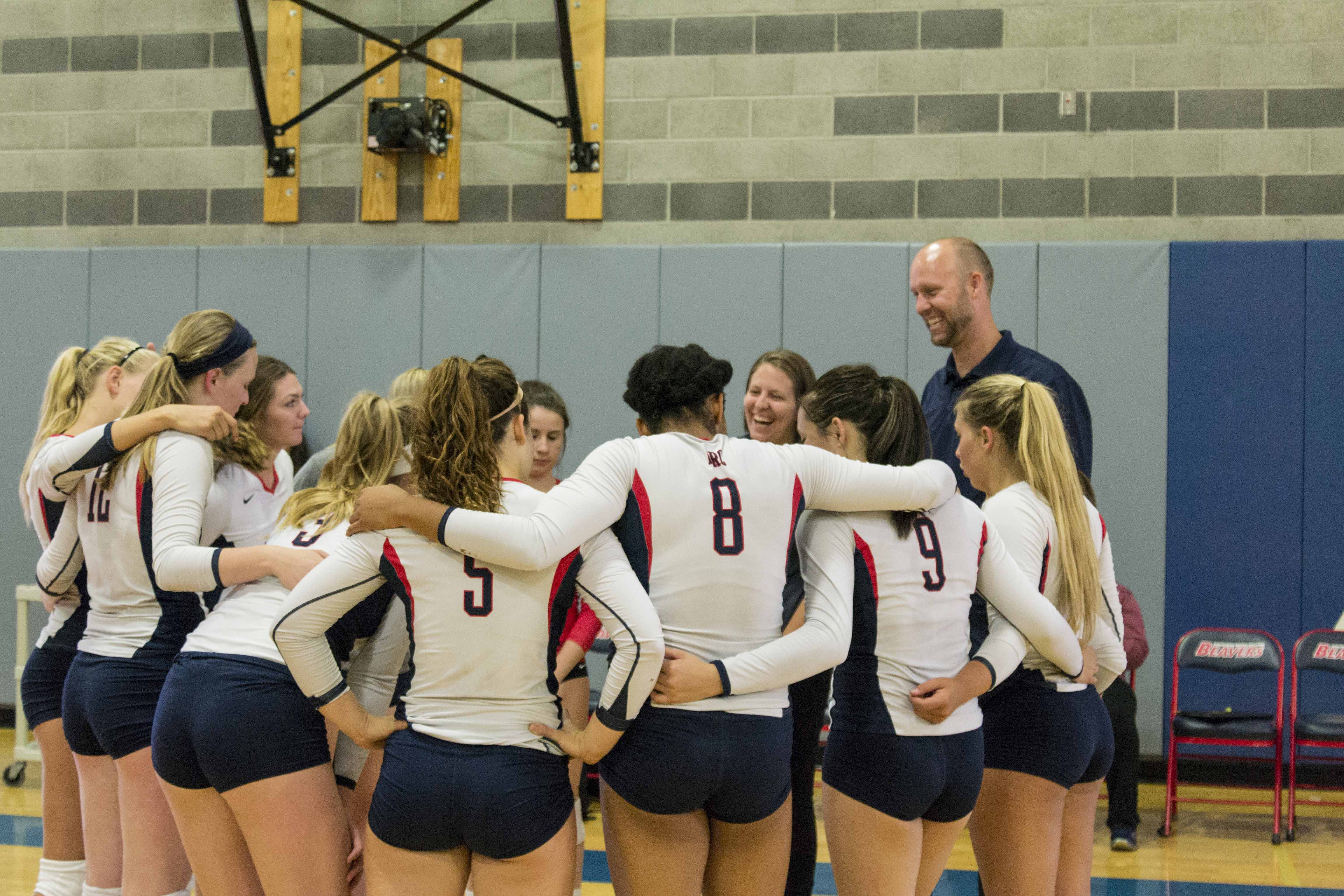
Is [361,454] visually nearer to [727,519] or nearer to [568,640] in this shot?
[568,640]

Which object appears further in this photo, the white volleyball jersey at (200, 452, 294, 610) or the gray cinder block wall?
the gray cinder block wall

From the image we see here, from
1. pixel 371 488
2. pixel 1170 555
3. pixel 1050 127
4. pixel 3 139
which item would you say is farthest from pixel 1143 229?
pixel 3 139

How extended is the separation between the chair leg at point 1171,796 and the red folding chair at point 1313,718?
43 centimetres

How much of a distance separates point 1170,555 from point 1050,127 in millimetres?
2233

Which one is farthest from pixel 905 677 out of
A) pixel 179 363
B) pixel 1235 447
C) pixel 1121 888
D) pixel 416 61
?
pixel 416 61

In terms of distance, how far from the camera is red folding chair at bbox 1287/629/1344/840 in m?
4.68

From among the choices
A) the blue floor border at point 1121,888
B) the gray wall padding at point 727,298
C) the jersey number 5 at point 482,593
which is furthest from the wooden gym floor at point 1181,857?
the gray wall padding at point 727,298

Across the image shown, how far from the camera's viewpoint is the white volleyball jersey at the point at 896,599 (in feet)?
7.06

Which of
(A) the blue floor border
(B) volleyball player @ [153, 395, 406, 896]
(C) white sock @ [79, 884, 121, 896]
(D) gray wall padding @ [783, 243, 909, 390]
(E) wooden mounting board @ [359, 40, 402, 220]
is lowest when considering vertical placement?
(A) the blue floor border

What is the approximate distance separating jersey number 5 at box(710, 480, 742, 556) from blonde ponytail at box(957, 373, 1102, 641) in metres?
0.75

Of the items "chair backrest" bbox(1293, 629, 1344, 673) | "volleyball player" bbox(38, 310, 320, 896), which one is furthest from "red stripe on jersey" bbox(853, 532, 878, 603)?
"chair backrest" bbox(1293, 629, 1344, 673)

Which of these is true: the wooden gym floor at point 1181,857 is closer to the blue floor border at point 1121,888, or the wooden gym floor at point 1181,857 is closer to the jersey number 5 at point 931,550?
the blue floor border at point 1121,888

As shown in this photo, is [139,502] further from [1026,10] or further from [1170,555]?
[1026,10]

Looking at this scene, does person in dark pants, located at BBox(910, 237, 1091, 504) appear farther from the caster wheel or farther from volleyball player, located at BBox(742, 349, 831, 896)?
the caster wheel
